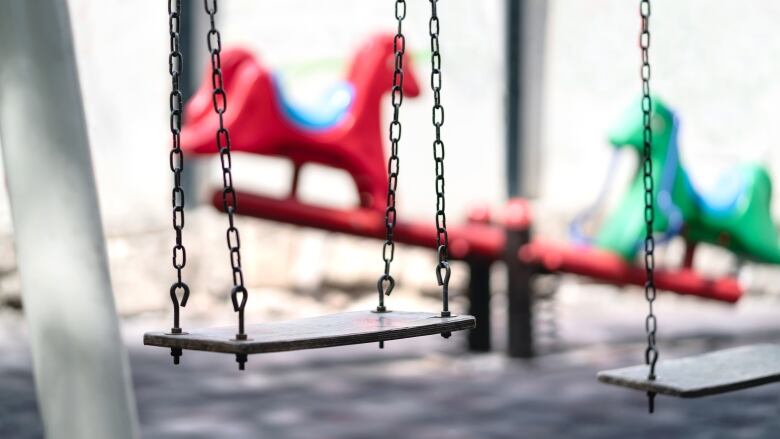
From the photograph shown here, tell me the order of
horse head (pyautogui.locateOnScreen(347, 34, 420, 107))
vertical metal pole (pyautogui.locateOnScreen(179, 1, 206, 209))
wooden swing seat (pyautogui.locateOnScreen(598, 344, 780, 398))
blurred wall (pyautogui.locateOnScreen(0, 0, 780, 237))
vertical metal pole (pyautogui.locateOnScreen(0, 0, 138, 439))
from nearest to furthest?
wooden swing seat (pyautogui.locateOnScreen(598, 344, 780, 398)) < vertical metal pole (pyautogui.locateOnScreen(0, 0, 138, 439)) < horse head (pyautogui.locateOnScreen(347, 34, 420, 107)) < vertical metal pole (pyautogui.locateOnScreen(179, 1, 206, 209)) < blurred wall (pyautogui.locateOnScreen(0, 0, 780, 237))

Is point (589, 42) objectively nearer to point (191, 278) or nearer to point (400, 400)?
point (191, 278)

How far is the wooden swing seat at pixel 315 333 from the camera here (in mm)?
2176

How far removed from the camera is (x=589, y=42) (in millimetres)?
8383

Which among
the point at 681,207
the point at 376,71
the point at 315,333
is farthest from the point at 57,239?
the point at 681,207

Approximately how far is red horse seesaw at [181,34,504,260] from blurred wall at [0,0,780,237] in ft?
7.65

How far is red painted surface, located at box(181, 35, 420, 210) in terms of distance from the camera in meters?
5.55

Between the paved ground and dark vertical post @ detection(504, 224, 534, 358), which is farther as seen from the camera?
dark vertical post @ detection(504, 224, 534, 358)

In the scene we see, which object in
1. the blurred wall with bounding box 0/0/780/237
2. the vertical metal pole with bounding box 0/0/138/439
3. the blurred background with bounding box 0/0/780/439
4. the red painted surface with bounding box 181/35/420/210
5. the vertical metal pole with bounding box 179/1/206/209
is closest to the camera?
the vertical metal pole with bounding box 0/0/138/439

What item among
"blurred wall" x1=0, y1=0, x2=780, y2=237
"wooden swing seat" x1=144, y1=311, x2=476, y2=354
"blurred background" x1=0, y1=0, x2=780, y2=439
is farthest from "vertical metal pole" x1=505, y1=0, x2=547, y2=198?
"wooden swing seat" x1=144, y1=311, x2=476, y2=354

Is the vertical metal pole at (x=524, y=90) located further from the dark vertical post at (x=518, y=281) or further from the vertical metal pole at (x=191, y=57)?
the vertical metal pole at (x=191, y=57)

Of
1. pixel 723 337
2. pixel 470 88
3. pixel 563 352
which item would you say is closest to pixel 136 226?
pixel 470 88

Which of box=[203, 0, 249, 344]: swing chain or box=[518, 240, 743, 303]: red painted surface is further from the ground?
box=[203, 0, 249, 344]: swing chain

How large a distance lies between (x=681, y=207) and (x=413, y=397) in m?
1.74

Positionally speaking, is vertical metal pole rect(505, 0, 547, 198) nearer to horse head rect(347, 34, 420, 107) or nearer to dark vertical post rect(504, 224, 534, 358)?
dark vertical post rect(504, 224, 534, 358)
